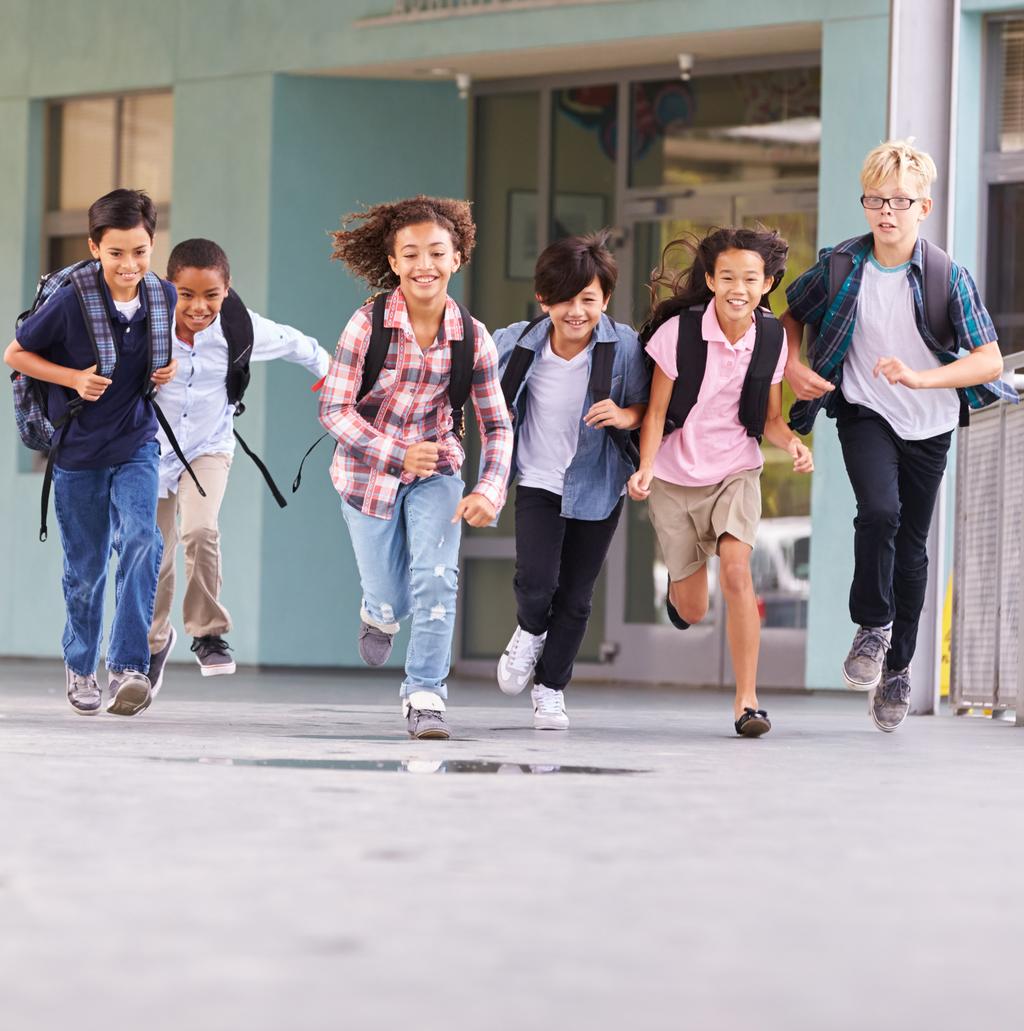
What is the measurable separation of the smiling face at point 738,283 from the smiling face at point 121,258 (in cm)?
188

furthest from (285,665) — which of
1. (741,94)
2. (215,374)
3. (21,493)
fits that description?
(215,374)

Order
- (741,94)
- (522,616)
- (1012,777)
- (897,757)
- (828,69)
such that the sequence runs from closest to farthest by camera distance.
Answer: (1012,777), (897,757), (522,616), (828,69), (741,94)

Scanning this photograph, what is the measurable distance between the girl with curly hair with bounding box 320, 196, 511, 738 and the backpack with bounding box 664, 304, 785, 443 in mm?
707

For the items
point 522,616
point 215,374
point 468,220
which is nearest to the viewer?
point 468,220

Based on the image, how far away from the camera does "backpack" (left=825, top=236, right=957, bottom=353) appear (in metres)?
6.68

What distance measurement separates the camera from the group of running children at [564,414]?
6.37 meters

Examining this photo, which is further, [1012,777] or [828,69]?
[828,69]

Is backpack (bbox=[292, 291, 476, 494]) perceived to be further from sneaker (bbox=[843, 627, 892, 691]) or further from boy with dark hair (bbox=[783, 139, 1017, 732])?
sneaker (bbox=[843, 627, 892, 691])

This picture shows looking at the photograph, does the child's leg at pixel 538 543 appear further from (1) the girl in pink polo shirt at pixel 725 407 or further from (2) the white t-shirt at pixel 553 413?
(1) the girl in pink polo shirt at pixel 725 407

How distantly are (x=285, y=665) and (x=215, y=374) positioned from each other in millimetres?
5802

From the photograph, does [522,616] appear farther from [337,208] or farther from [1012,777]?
[337,208]

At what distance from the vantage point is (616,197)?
1331 centimetres

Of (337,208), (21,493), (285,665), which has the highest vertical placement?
(337,208)

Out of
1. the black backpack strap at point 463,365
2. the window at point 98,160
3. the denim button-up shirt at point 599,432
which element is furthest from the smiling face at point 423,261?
the window at point 98,160
